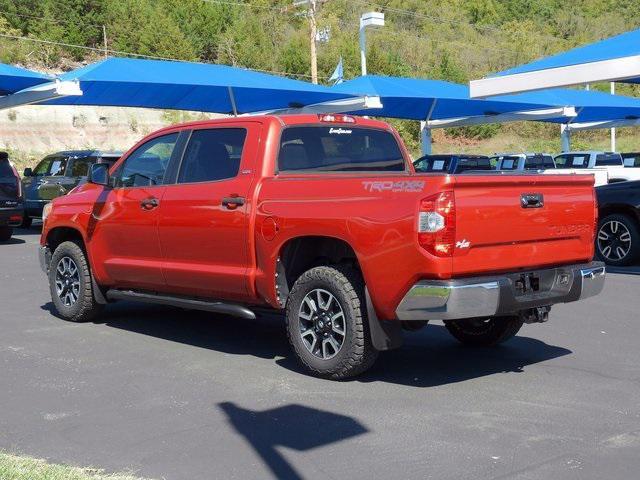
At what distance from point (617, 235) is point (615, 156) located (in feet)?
52.8

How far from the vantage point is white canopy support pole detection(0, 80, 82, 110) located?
56.9 feet

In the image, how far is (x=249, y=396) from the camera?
5.85 metres

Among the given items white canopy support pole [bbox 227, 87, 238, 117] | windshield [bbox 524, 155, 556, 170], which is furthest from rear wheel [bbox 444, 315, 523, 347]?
windshield [bbox 524, 155, 556, 170]

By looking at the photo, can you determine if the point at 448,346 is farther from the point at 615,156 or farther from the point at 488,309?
the point at 615,156

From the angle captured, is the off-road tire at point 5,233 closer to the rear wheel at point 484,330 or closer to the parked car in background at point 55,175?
the parked car in background at point 55,175

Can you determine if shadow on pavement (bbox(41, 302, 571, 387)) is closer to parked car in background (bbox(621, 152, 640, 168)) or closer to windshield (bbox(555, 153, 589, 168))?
windshield (bbox(555, 153, 589, 168))

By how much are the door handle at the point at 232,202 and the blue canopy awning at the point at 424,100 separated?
15.8 m

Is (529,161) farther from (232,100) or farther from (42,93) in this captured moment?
(42,93)

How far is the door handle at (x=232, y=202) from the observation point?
21.8 ft

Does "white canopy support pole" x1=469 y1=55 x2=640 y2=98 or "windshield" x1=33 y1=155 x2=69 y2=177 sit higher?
"white canopy support pole" x1=469 y1=55 x2=640 y2=98

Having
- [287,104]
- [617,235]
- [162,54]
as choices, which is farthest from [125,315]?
[162,54]

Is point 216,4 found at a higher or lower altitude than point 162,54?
higher

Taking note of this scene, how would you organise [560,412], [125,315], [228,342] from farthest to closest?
[125,315] → [228,342] → [560,412]

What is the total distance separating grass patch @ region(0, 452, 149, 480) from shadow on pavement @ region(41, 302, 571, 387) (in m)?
2.37
